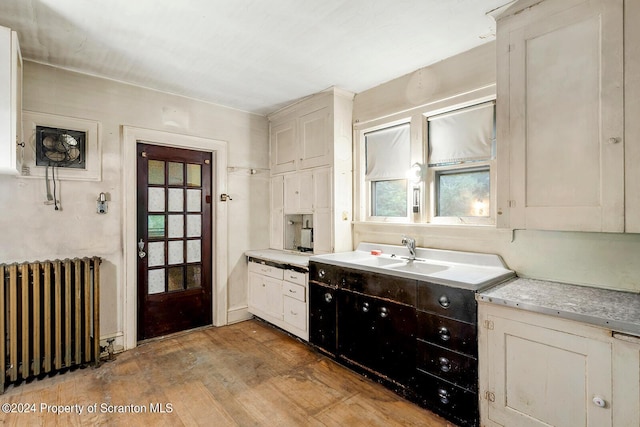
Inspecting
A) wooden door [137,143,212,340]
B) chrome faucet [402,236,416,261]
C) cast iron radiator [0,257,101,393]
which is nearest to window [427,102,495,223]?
chrome faucet [402,236,416,261]

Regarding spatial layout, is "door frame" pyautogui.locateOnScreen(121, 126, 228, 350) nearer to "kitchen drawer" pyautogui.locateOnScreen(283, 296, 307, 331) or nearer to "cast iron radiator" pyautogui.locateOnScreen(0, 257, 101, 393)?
"cast iron radiator" pyautogui.locateOnScreen(0, 257, 101, 393)

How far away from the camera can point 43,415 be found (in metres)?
2.08

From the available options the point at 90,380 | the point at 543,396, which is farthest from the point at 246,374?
the point at 543,396

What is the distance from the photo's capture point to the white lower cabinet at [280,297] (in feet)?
10.1

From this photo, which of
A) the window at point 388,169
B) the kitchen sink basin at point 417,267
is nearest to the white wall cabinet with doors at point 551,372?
the kitchen sink basin at point 417,267

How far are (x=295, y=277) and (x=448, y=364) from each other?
5.31 ft

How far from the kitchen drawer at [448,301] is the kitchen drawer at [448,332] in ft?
0.12

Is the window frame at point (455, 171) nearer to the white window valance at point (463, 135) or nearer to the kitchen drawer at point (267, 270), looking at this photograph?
the white window valance at point (463, 135)

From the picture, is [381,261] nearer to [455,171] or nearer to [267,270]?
[455,171]

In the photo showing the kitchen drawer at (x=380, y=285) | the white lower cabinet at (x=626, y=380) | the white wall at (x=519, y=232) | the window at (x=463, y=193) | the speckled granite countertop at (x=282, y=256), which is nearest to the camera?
the white lower cabinet at (x=626, y=380)

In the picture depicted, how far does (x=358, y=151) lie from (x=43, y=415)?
3.34 meters

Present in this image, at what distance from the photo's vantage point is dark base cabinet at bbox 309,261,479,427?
6.25ft

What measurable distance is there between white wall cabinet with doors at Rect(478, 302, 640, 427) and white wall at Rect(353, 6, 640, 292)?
639 mm

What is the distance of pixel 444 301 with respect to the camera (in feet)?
6.52
